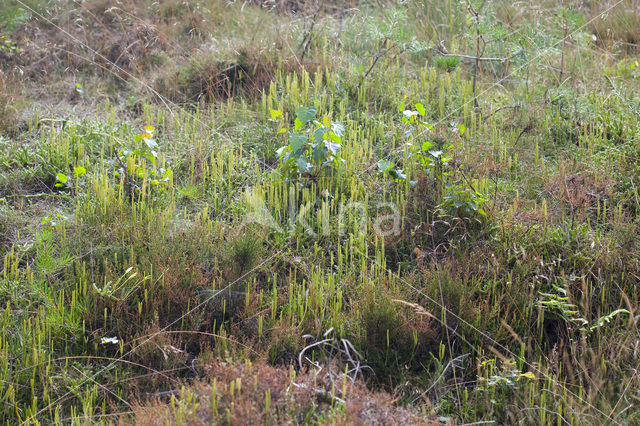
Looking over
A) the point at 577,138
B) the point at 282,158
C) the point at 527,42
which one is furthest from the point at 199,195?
the point at 527,42

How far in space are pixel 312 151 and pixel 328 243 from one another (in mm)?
673

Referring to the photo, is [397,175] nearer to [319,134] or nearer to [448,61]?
[319,134]

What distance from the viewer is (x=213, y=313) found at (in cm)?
316

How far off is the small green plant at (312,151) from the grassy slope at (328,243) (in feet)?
0.27

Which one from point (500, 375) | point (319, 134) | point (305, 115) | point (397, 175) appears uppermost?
point (305, 115)

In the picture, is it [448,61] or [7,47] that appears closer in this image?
[448,61]

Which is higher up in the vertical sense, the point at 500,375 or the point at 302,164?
the point at 302,164

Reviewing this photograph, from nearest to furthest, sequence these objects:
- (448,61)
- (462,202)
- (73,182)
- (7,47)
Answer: (462,202)
(73,182)
(448,61)
(7,47)

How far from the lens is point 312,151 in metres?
3.97

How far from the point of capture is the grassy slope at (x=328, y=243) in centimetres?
271

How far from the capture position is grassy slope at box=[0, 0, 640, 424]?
107 inches

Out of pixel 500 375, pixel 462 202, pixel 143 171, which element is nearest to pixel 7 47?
pixel 143 171

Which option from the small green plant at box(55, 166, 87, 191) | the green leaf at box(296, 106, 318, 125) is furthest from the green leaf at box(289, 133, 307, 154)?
the small green plant at box(55, 166, 87, 191)

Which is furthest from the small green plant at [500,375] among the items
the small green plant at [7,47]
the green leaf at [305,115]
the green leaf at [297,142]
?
the small green plant at [7,47]
